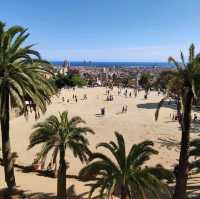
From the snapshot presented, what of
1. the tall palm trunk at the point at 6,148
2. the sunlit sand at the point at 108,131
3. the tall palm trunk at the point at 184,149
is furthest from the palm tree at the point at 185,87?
the tall palm trunk at the point at 6,148

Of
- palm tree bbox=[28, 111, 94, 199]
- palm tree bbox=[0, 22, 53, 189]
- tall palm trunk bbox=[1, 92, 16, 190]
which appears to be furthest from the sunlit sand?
palm tree bbox=[0, 22, 53, 189]

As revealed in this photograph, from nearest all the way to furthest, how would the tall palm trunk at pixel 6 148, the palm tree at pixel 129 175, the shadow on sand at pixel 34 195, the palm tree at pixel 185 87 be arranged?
the palm tree at pixel 129 175
the palm tree at pixel 185 87
the tall palm trunk at pixel 6 148
the shadow on sand at pixel 34 195

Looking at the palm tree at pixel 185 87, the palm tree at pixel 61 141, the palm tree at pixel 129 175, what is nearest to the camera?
the palm tree at pixel 129 175

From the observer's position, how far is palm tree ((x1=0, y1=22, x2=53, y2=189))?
15531 millimetres

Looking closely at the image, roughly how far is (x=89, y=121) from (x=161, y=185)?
28.9 m

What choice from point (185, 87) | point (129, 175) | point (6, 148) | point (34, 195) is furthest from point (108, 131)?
point (129, 175)

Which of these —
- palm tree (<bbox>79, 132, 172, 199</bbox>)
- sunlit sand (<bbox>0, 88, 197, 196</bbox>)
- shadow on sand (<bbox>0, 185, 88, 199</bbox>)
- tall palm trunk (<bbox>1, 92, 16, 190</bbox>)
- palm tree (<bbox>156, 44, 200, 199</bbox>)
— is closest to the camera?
palm tree (<bbox>79, 132, 172, 199</bbox>)

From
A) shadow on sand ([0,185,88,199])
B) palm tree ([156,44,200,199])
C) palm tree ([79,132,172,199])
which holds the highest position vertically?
palm tree ([156,44,200,199])

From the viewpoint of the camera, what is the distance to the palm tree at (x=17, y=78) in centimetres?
1553

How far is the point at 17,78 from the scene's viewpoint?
15.8 m

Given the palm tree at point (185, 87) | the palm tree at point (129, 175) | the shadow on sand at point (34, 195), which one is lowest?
the shadow on sand at point (34, 195)

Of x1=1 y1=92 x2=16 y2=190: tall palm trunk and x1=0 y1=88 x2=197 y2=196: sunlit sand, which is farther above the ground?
x1=1 y1=92 x2=16 y2=190: tall palm trunk

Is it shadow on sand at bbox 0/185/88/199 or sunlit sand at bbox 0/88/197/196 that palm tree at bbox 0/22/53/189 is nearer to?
shadow on sand at bbox 0/185/88/199

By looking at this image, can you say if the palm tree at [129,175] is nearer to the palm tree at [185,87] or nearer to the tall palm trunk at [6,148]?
the palm tree at [185,87]
